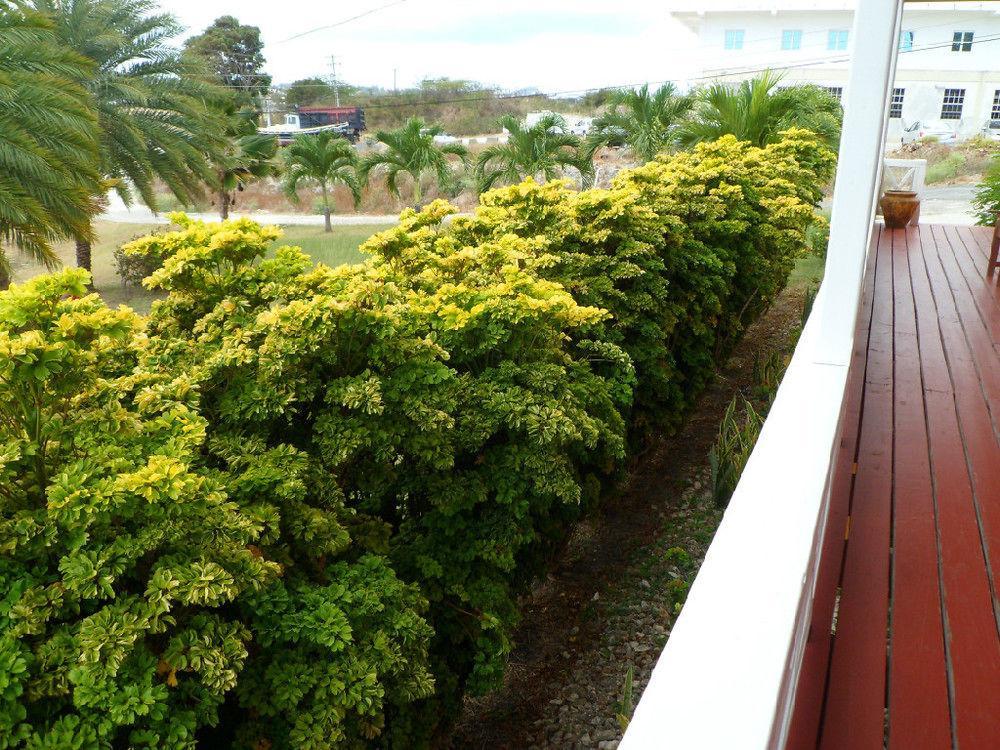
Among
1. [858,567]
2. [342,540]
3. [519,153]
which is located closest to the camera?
[858,567]

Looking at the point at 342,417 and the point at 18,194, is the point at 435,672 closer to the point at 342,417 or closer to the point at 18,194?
the point at 342,417

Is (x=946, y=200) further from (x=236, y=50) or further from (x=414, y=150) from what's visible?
(x=236, y=50)

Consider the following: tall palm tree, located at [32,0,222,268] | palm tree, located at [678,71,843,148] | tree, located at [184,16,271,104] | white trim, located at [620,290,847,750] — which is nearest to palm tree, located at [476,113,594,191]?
palm tree, located at [678,71,843,148]

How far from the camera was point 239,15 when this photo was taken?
44219mm

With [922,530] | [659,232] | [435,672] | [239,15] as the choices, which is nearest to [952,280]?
[659,232]

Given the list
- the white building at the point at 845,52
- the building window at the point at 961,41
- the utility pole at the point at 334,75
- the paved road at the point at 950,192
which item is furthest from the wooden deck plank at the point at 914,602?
the utility pole at the point at 334,75

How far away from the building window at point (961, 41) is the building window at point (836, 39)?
4022 mm

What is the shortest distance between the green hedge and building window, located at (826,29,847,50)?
3436 centimetres

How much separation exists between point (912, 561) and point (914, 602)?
23 cm

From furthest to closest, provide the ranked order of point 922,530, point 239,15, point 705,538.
Answer: point 239,15 → point 705,538 → point 922,530

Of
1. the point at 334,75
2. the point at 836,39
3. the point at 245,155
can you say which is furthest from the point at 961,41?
the point at 334,75

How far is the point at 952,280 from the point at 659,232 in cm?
252

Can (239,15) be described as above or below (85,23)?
above

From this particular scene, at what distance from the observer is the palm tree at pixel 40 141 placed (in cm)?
843
